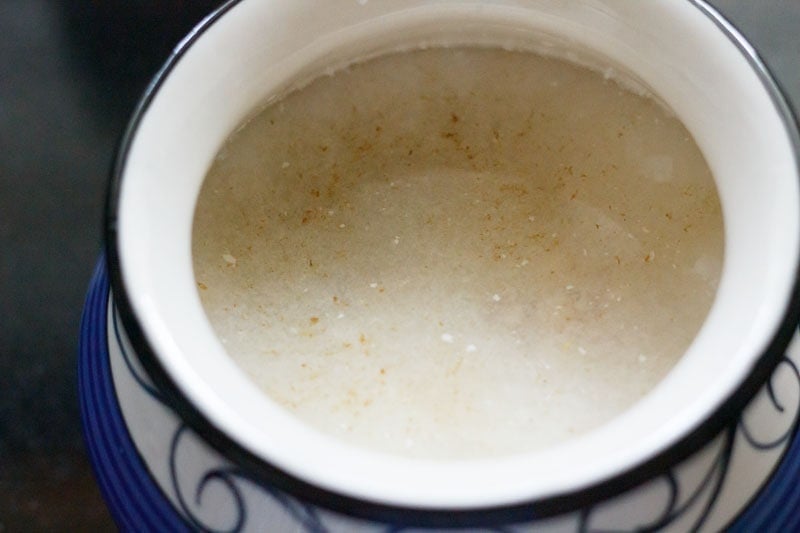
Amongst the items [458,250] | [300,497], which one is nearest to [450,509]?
[300,497]

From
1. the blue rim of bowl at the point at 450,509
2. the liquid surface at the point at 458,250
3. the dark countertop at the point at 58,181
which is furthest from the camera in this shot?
the dark countertop at the point at 58,181

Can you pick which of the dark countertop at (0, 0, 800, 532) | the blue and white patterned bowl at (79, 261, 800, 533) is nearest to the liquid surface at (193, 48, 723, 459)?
the blue and white patterned bowl at (79, 261, 800, 533)

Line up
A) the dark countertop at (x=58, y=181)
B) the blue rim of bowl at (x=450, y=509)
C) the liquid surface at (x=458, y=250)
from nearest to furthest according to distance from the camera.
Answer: the blue rim of bowl at (x=450, y=509) → the liquid surface at (x=458, y=250) → the dark countertop at (x=58, y=181)

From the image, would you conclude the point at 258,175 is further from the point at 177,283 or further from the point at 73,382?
the point at 73,382

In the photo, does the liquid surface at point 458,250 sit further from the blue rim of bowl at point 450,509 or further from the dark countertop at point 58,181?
the dark countertop at point 58,181

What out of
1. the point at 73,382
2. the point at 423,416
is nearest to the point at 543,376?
the point at 423,416

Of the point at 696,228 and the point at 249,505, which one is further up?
the point at 696,228

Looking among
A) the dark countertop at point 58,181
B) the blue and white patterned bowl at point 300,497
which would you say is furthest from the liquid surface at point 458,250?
the dark countertop at point 58,181

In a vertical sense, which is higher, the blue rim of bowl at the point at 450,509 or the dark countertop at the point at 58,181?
the blue rim of bowl at the point at 450,509
